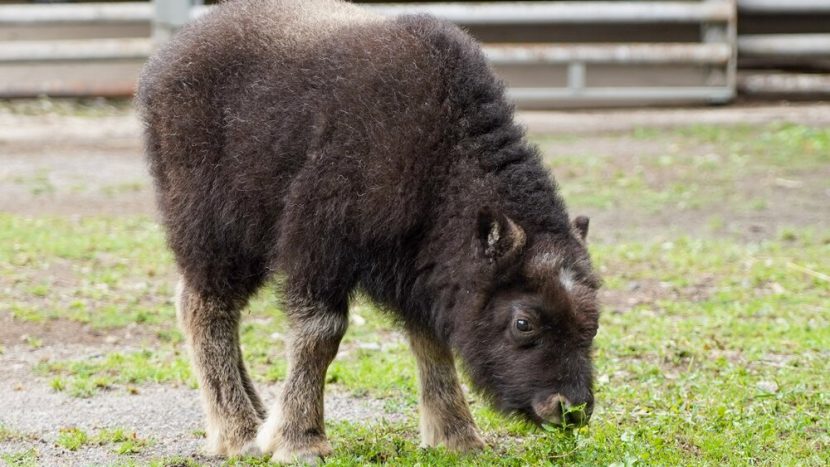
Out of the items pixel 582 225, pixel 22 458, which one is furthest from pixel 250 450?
pixel 582 225

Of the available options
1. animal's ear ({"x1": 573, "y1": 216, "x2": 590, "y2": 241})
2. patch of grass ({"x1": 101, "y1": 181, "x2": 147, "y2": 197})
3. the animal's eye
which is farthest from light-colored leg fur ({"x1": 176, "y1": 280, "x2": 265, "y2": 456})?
patch of grass ({"x1": 101, "y1": 181, "x2": 147, "y2": 197})

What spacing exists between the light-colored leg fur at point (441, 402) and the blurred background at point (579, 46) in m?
10.3

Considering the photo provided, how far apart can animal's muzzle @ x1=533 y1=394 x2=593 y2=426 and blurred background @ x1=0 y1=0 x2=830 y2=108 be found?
1119cm

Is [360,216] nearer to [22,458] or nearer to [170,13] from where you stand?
[22,458]

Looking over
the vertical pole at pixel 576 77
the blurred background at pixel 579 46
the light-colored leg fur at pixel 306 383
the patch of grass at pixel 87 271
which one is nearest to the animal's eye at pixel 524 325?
the light-colored leg fur at pixel 306 383

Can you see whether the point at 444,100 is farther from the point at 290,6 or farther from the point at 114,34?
the point at 114,34

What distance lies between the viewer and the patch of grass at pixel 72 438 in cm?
613

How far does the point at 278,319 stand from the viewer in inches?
349

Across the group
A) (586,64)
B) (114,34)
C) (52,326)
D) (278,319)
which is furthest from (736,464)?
(114,34)

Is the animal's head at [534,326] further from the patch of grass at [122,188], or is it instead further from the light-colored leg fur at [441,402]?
the patch of grass at [122,188]

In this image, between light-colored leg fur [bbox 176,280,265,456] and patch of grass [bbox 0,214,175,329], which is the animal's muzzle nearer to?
light-colored leg fur [bbox 176,280,265,456]

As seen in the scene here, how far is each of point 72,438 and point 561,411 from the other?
2543mm

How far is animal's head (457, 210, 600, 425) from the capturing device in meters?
5.39

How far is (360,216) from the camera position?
5734 mm
